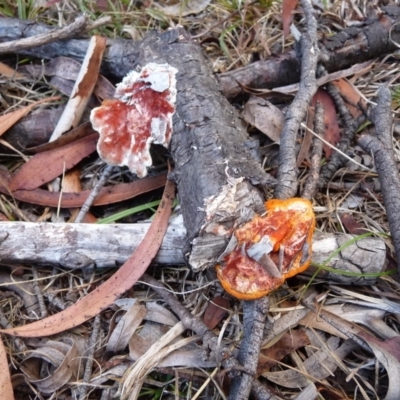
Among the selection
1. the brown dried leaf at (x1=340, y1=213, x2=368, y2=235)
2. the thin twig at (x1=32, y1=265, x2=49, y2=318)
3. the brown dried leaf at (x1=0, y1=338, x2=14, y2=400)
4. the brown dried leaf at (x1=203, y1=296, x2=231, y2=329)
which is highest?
the brown dried leaf at (x1=340, y1=213, x2=368, y2=235)

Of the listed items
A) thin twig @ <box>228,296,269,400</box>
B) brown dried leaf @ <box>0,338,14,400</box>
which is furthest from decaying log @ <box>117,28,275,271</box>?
brown dried leaf @ <box>0,338,14,400</box>

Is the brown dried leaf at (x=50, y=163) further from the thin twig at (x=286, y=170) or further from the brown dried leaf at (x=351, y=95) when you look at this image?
the brown dried leaf at (x=351, y=95)

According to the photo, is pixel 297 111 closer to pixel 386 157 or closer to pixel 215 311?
pixel 386 157

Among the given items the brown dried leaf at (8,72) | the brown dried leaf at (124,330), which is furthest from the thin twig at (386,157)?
the brown dried leaf at (8,72)

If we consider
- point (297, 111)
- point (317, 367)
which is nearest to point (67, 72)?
point (297, 111)

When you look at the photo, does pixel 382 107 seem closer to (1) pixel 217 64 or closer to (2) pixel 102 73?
(1) pixel 217 64

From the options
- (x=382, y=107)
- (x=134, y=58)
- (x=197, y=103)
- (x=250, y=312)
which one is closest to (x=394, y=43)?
(x=382, y=107)

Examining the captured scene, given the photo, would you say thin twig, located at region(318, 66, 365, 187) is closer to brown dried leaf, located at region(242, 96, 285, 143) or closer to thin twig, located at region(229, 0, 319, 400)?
thin twig, located at region(229, 0, 319, 400)
